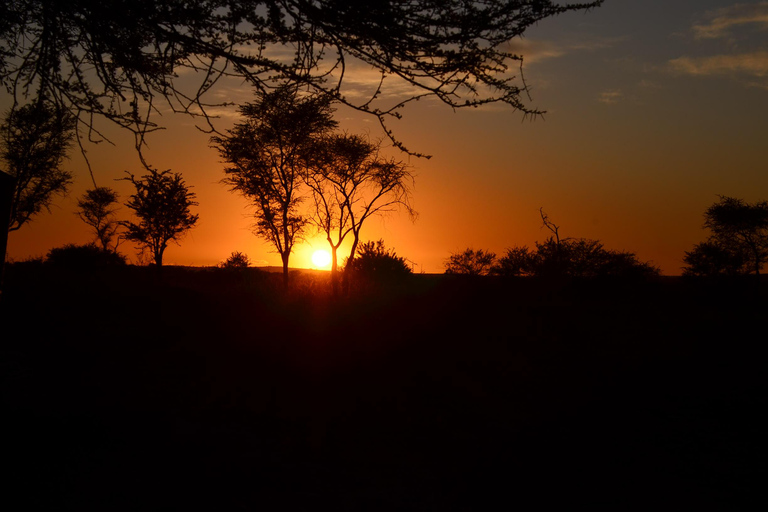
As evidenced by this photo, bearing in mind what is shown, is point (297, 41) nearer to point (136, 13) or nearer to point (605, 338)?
point (136, 13)

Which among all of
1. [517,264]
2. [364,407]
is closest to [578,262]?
[517,264]

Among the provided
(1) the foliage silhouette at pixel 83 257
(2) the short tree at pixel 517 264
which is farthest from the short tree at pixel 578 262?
(1) the foliage silhouette at pixel 83 257

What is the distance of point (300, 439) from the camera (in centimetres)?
766

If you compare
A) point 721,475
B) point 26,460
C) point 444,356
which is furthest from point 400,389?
point 26,460

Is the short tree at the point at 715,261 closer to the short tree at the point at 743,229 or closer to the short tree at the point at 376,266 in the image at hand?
the short tree at the point at 743,229

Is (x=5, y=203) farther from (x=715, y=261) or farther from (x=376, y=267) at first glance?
(x=715, y=261)

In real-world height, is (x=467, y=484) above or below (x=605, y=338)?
below

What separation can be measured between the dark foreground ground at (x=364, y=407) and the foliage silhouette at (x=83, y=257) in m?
16.6

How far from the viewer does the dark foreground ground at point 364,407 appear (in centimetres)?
585

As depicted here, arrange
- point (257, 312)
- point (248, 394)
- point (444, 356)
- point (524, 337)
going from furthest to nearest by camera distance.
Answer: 1. point (257, 312)
2. point (524, 337)
3. point (444, 356)
4. point (248, 394)

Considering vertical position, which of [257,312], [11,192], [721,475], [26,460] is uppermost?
[11,192]

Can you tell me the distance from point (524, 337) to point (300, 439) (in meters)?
7.23

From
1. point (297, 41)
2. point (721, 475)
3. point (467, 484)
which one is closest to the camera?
point (297, 41)

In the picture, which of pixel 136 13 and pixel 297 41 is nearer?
pixel 136 13
